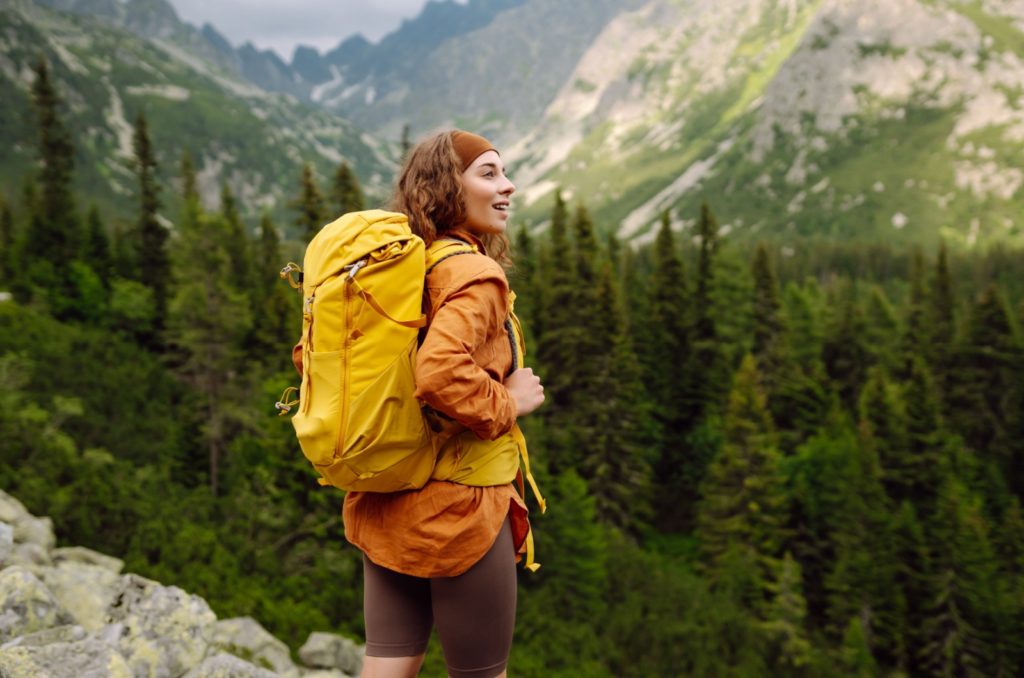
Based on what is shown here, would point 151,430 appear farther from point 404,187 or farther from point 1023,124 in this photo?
point 1023,124

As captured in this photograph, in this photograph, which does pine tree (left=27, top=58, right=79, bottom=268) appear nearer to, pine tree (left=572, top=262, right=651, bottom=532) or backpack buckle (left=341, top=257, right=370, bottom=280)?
pine tree (left=572, top=262, right=651, bottom=532)

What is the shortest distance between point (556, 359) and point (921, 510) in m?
24.0

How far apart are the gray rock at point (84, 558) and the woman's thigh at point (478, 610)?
8.91 m

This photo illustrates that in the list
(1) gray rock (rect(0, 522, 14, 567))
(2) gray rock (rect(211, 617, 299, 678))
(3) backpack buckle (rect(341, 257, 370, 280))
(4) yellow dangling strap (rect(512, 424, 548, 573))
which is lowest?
(2) gray rock (rect(211, 617, 299, 678))

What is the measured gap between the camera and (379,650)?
3000 millimetres

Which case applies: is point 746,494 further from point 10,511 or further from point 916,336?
point 10,511

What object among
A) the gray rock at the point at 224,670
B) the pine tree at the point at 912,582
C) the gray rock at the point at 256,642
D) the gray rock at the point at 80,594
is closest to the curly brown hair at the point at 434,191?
the gray rock at the point at 224,670

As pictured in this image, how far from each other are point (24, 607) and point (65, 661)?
130 cm

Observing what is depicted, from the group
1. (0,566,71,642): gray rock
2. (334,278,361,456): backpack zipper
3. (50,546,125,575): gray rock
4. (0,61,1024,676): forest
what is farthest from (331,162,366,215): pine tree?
(334,278,361,456): backpack zipper

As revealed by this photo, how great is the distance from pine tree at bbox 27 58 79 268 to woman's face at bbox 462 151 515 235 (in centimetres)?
4575

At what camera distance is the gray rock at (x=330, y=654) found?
13.6 metres

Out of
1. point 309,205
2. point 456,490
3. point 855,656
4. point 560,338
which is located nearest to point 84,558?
point 456,490

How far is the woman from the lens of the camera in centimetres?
256

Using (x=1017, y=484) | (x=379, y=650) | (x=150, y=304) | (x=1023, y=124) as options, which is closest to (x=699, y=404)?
(x=1017, y=484)
